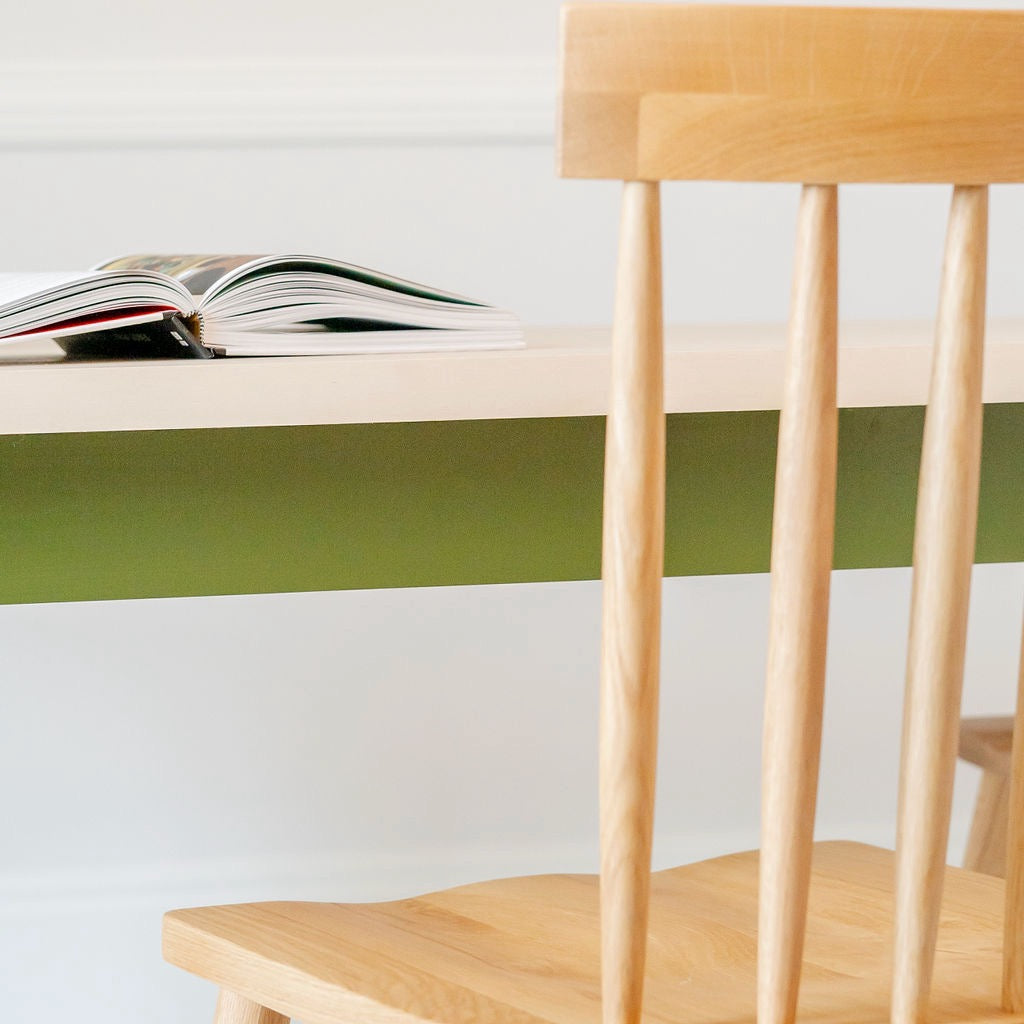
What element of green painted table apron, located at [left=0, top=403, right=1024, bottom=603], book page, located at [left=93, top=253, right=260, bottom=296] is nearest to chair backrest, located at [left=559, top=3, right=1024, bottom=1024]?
green painted table apron, located at [left=0, top=403, right=1024, bottom=603]

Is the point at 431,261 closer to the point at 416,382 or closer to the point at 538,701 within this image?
the point at 538,701

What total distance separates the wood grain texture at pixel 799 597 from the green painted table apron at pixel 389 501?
0.78 ft

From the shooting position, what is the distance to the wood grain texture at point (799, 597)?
1.53 feet

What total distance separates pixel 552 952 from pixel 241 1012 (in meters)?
0.18

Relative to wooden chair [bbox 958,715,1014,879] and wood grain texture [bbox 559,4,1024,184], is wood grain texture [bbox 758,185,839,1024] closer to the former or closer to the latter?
wood grain texture [bbox 559,4,1024,184]

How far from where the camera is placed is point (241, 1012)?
0.72m

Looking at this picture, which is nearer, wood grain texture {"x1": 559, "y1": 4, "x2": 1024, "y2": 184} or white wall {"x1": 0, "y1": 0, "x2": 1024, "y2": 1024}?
wood grain texture {"x1": 559, "y1": 4, "x2": 1024, "y2": 184}

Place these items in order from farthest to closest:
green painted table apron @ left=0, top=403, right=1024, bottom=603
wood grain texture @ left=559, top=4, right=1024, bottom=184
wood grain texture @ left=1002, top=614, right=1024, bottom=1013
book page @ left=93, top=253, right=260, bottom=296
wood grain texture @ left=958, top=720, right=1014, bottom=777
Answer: wood grain texture @ left=958, top=720, right=1014, bottom=777
book page @ left=93, top=253, right=260, bottom=296
green painted table apron @ left=0, top=403, right=1024, bottom=603
wood grain texture @ left=1002, top=614, right=1024, bottom=1013
wood grain texture @ left=559, top=4, right=1024, bottom=184

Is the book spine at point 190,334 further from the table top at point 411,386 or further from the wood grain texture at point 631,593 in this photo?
the wood grain texture at point 631,593

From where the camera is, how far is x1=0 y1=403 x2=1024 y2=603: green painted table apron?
0.67 m

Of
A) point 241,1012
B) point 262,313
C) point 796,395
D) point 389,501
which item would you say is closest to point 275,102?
point 262,313

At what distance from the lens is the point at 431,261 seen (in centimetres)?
164

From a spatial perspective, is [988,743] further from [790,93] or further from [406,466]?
[790,93]

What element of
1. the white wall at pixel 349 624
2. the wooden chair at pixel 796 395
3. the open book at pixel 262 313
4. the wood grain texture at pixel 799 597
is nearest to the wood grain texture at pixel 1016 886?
the wooden chair at pixel 796 395
